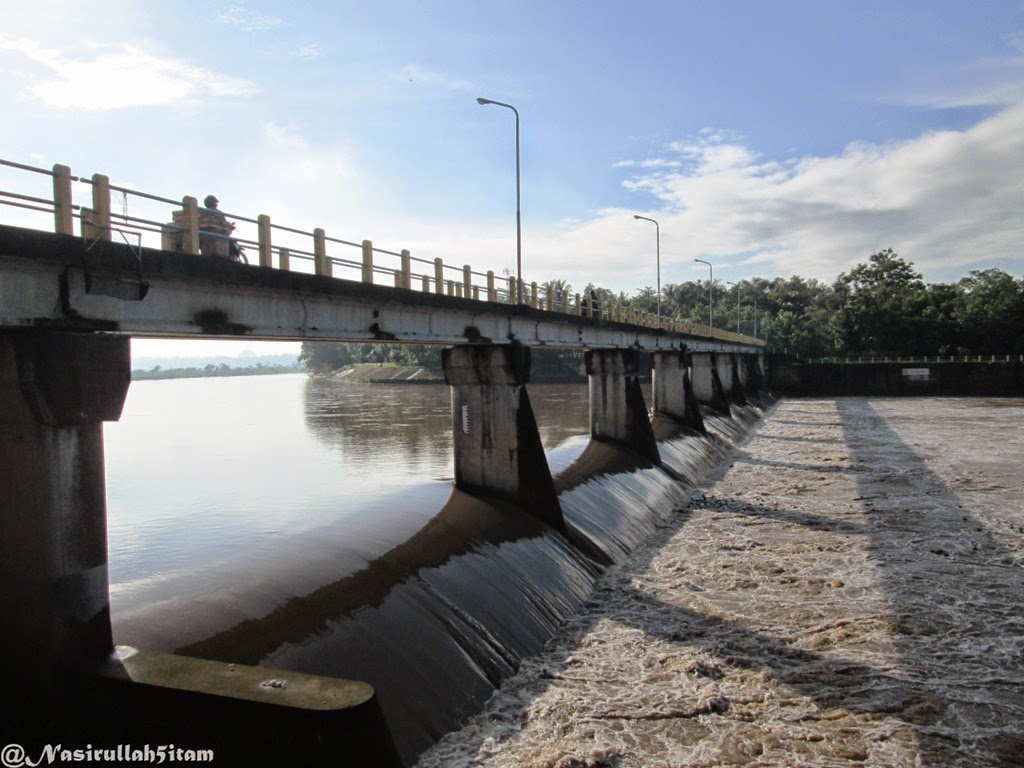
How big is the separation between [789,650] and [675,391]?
107ft

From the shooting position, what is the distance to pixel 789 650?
13.9m

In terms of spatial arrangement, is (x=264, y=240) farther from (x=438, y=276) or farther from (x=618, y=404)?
(x=618, y=404)

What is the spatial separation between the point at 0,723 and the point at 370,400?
77362 mm

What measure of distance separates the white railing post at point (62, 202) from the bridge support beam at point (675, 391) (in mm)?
38429

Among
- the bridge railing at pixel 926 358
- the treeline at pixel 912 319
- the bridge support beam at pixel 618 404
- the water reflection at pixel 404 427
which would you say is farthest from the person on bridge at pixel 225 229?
the bridge railing at pixel 926 358

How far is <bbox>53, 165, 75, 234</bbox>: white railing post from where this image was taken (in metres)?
9.79

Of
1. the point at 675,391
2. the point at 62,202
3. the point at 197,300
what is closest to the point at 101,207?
the point at 62,202

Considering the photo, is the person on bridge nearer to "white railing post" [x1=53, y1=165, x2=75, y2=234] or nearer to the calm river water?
"white railing post" [x1=53, y1=165, x2=75, y2=234]

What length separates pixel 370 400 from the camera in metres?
85.4

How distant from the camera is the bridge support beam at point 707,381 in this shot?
58000 millimetres

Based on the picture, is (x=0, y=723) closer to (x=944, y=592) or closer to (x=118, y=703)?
(x=118, y=703)

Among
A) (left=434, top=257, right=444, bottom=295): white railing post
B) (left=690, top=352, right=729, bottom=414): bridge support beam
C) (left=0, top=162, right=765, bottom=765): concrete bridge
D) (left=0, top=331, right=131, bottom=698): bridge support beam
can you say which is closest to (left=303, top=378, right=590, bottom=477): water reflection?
(left=690, top=352, right=729, bottom=414): bridge support beam

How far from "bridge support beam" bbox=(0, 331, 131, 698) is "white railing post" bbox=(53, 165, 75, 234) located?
1494 millimetres

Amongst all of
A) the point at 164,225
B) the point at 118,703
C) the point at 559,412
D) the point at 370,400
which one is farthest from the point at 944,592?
the point at 370,400
